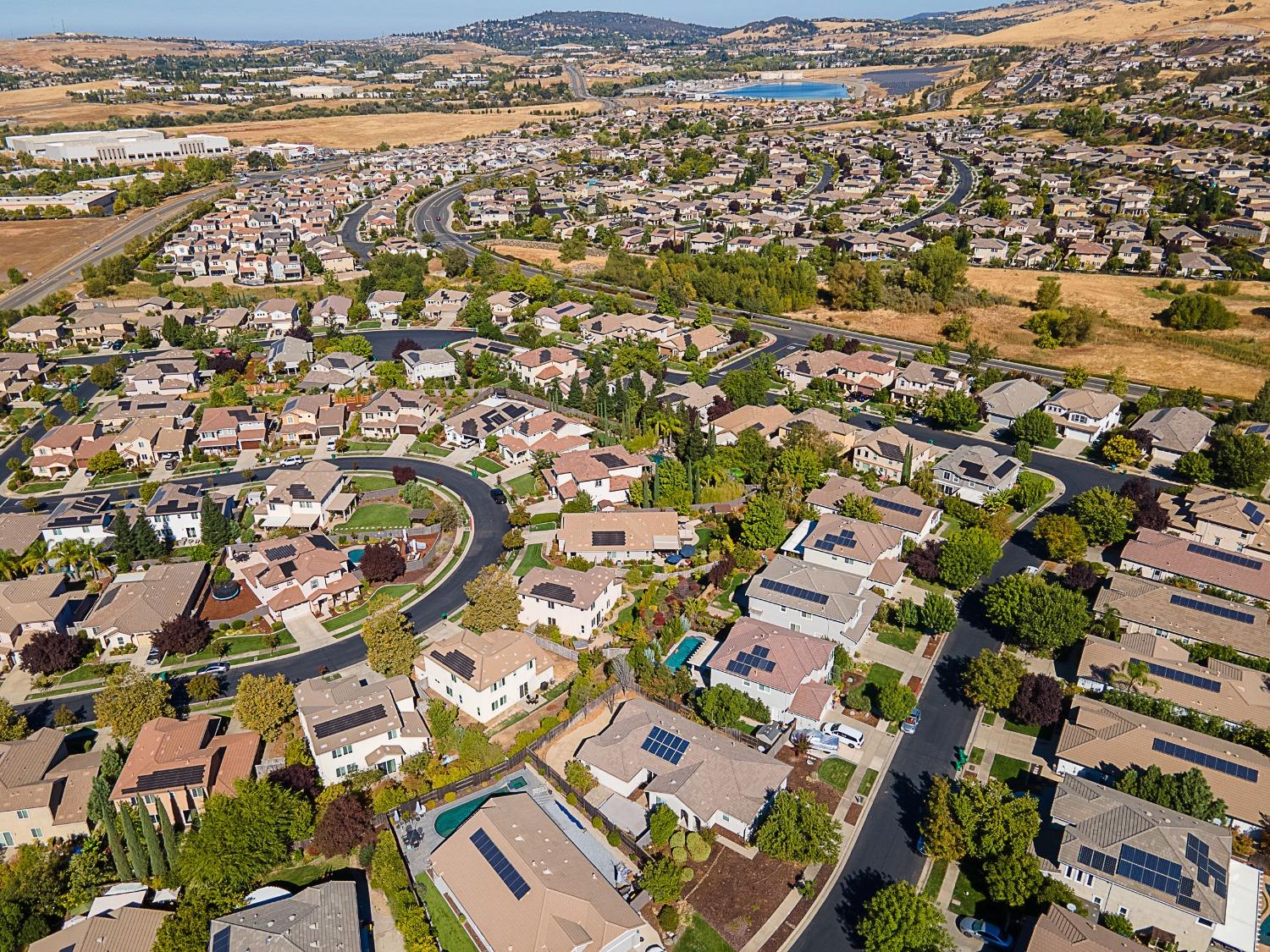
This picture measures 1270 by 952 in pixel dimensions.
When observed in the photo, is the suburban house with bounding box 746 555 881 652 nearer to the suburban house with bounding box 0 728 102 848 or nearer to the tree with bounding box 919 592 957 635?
the tree with bounding box 919 592 957 635

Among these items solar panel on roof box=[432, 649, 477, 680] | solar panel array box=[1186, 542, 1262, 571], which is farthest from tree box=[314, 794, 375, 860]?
solar panel array box=[1186, 542, 1262, 571]

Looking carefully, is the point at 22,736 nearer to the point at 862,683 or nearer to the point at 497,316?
the point at 862,683

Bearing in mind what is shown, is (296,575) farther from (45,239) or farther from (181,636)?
(45,239)

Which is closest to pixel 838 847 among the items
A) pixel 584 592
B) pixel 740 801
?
pixel 740 801

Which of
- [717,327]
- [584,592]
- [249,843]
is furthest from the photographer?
[717,327]

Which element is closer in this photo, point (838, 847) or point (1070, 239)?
point (838, 847)

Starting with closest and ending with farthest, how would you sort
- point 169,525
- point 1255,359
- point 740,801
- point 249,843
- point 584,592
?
point 249,843, point 740,801, point 584,592, point 169,525, point 1255,359
